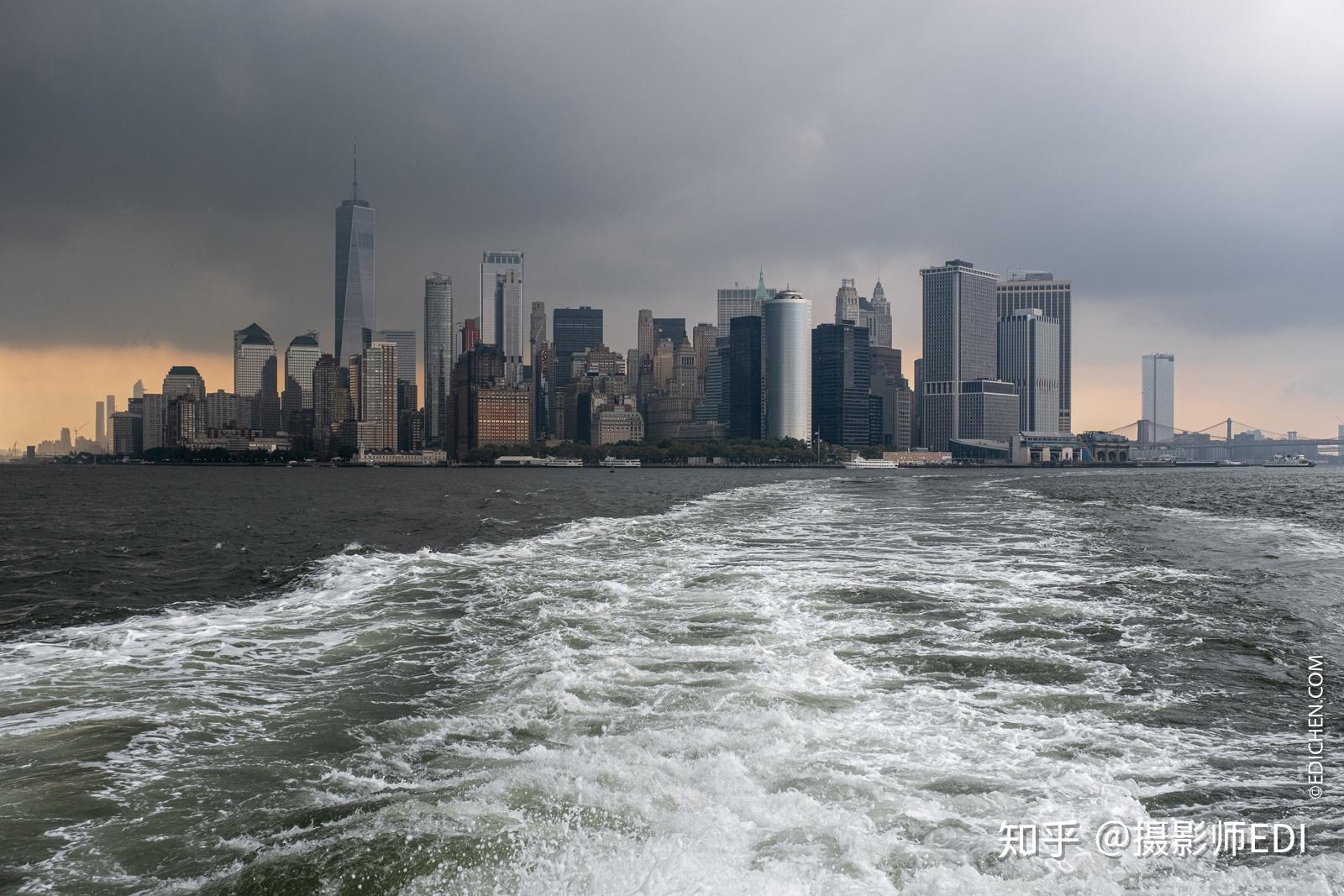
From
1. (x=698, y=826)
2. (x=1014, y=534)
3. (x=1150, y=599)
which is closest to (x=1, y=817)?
(x=698, y=826)

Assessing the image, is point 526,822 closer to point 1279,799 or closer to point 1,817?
point 1,817

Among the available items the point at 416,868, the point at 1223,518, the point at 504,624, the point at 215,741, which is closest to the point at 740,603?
the point at 504,624

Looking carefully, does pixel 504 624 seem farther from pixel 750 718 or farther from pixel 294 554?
pixel 294 554

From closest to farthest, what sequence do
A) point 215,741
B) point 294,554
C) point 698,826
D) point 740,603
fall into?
point 698,826 < point 215,741 < point 740,603 < point 294,554

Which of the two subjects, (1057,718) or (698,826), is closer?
(698,826)

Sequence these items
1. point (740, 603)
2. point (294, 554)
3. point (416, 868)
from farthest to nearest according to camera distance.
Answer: point (294, 554), point (740, 603), point (416, 868)

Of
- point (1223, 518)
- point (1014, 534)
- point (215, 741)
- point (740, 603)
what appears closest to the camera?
point (215, 741)

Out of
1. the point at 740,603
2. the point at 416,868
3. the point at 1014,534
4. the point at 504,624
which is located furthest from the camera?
the point at 1014,534
